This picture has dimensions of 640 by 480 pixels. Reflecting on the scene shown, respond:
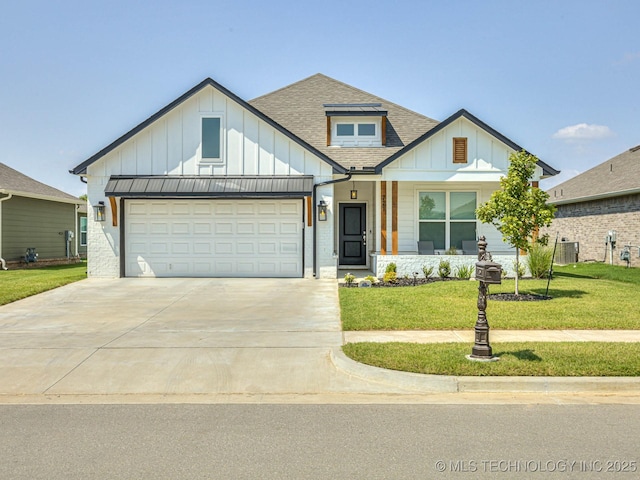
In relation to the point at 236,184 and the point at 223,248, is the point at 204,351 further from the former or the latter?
the point at 223,248

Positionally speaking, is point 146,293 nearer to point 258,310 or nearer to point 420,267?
point 258,310

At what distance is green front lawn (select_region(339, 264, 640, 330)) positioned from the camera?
9531mm

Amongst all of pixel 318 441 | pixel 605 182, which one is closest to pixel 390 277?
pixel 318 441

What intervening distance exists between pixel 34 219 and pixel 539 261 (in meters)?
20.4

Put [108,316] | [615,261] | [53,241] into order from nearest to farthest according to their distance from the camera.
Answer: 1. [108,316]
2. [615,261]
3. [53,241]

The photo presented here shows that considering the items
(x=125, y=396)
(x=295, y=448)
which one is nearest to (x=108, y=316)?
(x=125, y=396)

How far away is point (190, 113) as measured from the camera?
17.0 m

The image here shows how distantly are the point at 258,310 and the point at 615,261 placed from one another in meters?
18.0

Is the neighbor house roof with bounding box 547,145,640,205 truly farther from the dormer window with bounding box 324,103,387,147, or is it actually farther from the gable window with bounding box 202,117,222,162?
the gable window with bounding box 202,117,222,162

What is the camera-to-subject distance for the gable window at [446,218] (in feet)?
60.2

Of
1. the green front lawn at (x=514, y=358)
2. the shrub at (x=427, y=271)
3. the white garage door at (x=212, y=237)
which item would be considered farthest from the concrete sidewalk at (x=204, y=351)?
the shrub at (x=427, y=271)

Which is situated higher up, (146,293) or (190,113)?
(190,113)

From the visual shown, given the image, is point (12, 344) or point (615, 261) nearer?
point (12, 344)

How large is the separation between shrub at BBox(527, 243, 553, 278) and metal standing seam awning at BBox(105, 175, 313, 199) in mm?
6982
